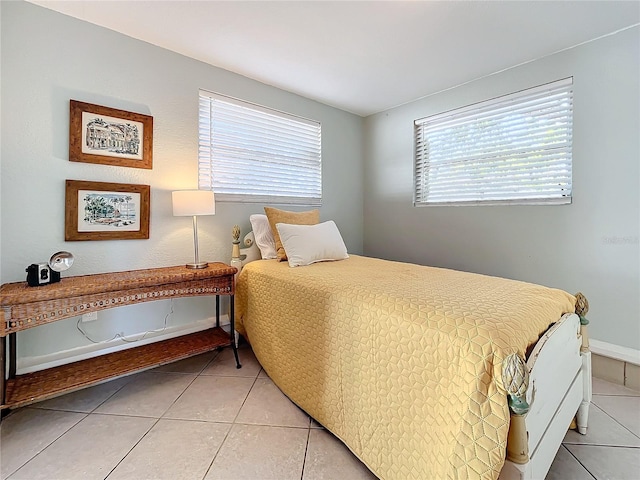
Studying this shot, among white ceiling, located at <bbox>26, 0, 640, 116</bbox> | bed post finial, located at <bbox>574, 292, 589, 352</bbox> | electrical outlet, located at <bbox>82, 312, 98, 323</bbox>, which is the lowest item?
electrical outlet, located at <bbox>82, 312, 98, 323</bbox>

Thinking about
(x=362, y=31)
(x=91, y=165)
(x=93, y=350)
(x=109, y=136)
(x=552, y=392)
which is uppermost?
(x=362, y=31)

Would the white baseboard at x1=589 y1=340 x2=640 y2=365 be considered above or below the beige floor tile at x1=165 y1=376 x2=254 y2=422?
above

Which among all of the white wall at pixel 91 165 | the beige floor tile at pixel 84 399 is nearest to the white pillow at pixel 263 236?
the white wall at pixel 91 165

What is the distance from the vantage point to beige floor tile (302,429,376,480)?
128 cm

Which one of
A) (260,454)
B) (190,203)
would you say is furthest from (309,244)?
(260,454)

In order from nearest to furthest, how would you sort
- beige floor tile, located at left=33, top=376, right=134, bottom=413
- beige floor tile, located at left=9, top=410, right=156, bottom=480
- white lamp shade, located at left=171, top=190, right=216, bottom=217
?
beige floor tile, located at left=9, top=410, right=156, bottom=480 < beige floor tile, located at left=33, top=376, right=134, bottom=413 < white lamp shade, located at left=171, top=190, right=216, bottom=217

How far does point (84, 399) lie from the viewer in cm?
182

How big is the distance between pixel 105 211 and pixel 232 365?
146 centimetres

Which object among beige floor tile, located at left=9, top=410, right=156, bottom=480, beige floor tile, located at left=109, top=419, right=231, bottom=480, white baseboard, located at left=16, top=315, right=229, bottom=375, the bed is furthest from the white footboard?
white baseboard, located at left=16, top=315, right=229, bottom=375

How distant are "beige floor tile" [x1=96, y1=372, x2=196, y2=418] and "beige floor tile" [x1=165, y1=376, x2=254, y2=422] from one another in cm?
7

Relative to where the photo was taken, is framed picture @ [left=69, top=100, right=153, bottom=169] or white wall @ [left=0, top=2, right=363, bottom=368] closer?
white wall @ [left=0, top=2, right=363, bottom=368]

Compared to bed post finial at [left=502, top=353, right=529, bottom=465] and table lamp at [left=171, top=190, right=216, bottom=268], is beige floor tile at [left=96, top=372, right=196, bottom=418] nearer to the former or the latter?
table lamp at [left=171, top=190, right=216, bottom=268]

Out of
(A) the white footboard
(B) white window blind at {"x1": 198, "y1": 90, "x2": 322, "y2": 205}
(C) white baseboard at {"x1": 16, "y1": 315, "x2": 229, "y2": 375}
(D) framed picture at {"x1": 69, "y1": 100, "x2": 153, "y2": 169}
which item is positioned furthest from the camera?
(B) white window blind at {"x1": 198, "y1": 90, "x2": 322, "y2": 205}

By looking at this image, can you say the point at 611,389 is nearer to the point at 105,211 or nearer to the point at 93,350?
the point at 93,350
